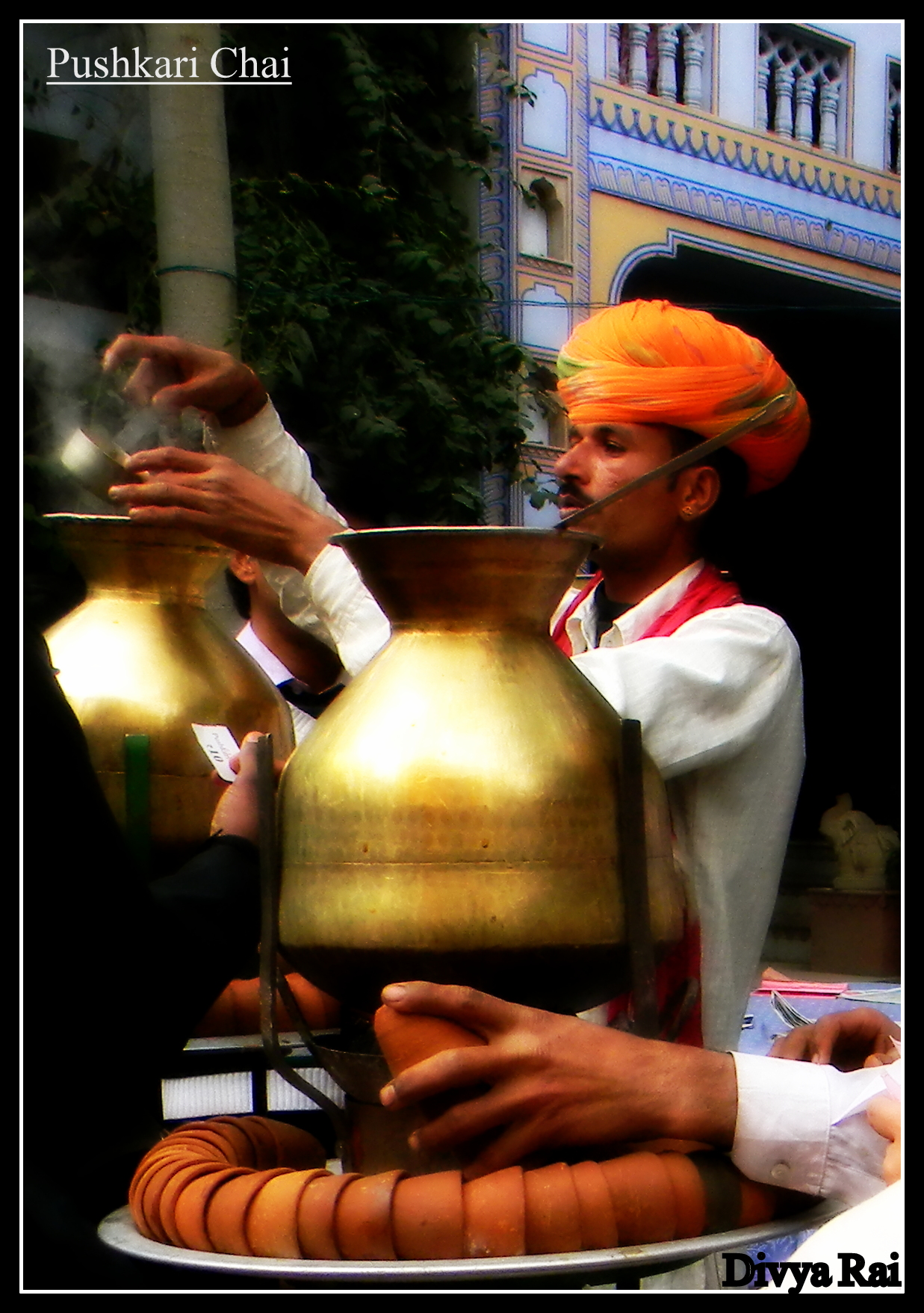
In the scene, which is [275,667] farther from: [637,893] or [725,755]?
[637,893]

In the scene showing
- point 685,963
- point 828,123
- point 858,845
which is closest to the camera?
point 685,963

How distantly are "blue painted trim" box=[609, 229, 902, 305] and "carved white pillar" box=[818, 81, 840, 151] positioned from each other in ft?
0.51

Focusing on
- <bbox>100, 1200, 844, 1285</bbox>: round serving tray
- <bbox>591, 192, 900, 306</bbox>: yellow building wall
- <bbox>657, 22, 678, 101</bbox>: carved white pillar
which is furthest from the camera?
<bbox>591, 192, 900, 306</bbox>: yellow building wall

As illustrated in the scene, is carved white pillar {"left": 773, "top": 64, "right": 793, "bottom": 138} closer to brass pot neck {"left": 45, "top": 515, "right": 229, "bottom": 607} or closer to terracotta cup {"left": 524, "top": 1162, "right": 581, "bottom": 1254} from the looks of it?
→ brass pot neck {"left": 45, "top": 515, "right": 229, "bottom": 607}

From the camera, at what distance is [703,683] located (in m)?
1.28

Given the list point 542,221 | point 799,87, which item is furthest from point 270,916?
point 799,87

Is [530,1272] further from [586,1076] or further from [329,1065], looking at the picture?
[329,1065]

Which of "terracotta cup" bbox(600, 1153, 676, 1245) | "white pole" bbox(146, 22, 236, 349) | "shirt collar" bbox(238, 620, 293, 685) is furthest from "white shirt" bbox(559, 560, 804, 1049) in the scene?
"shirt collar" bbox(238, 620, 293, 685)

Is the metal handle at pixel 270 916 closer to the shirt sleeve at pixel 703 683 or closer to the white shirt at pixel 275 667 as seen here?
the shirt sleeve at pixel 703 683

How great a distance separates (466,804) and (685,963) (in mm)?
356

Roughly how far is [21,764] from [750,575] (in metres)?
1.35

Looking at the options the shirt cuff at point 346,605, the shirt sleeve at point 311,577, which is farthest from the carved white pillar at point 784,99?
the shirt cuff at point 346,605

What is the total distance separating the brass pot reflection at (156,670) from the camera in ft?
4.59

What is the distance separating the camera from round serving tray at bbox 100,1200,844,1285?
0.93 m
